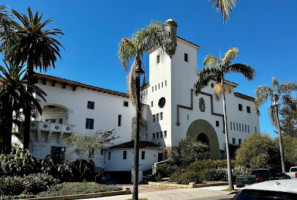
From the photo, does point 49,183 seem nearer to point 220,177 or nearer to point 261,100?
point 220,177

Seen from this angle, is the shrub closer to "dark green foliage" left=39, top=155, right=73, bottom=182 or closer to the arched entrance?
"dark green foliage" left=39, top=155, right=73, bottom=182

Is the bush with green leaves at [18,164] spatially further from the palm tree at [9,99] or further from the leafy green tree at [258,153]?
the leafy green tree at [258,153]

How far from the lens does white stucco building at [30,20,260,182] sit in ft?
105

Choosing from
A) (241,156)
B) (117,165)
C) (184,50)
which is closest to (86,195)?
(117,165)

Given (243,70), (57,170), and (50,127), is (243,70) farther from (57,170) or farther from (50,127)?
(50,127)

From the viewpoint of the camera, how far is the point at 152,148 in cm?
3472

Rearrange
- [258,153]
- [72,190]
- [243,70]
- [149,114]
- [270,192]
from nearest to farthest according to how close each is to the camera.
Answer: [270,192] < [72,190] < [243,70] < [258,153] < [149,114]

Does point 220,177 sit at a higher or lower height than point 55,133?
lower

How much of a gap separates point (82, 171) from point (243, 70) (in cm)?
1776

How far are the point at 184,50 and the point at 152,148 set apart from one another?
16.6 m

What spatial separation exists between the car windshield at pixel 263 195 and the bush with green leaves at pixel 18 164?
66.4 feet

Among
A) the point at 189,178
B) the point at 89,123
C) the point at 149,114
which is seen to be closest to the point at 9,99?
the point at 89,123

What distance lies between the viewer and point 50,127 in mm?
30594

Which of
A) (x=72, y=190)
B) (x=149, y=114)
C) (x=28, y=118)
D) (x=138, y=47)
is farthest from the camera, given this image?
(x=149, y=114)
